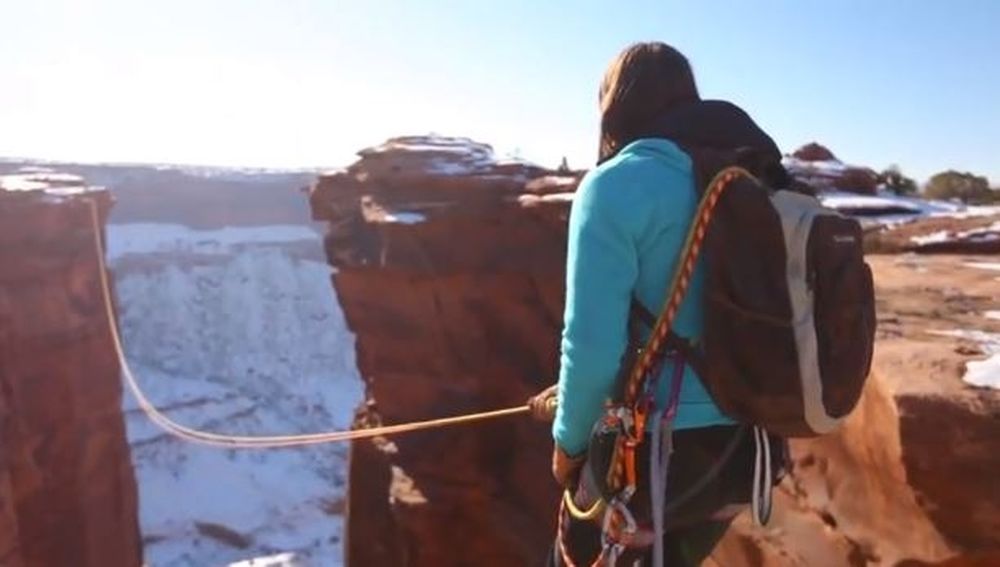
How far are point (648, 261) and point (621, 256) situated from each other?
0.28 ft

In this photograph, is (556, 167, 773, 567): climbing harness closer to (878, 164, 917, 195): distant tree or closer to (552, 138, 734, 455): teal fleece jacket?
(552, 138, 734, 455): teal fleece jacket

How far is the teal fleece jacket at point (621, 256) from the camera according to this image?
190 cm

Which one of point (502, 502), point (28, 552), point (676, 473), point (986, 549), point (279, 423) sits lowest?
point (279, 423)

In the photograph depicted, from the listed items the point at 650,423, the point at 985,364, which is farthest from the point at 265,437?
the point at 650,423

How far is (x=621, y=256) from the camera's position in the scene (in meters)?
1.92

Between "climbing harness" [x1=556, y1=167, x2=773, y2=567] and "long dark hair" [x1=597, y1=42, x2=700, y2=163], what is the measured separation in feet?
0.87

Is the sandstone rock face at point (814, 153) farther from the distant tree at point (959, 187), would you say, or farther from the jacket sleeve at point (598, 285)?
the jacket sleeve at point (598, 285)

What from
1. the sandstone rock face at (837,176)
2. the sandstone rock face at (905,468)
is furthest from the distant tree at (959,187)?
the sandstone rock face at (905,468)

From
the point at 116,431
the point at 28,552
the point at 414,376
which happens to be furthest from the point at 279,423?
the point at 414,376

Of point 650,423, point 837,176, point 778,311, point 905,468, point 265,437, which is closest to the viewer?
point 778,311

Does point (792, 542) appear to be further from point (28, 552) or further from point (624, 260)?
point (28, 552)

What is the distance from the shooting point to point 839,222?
199cm

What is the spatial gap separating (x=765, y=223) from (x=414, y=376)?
973 centimetres

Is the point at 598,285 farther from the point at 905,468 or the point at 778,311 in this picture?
the point at 905,468
